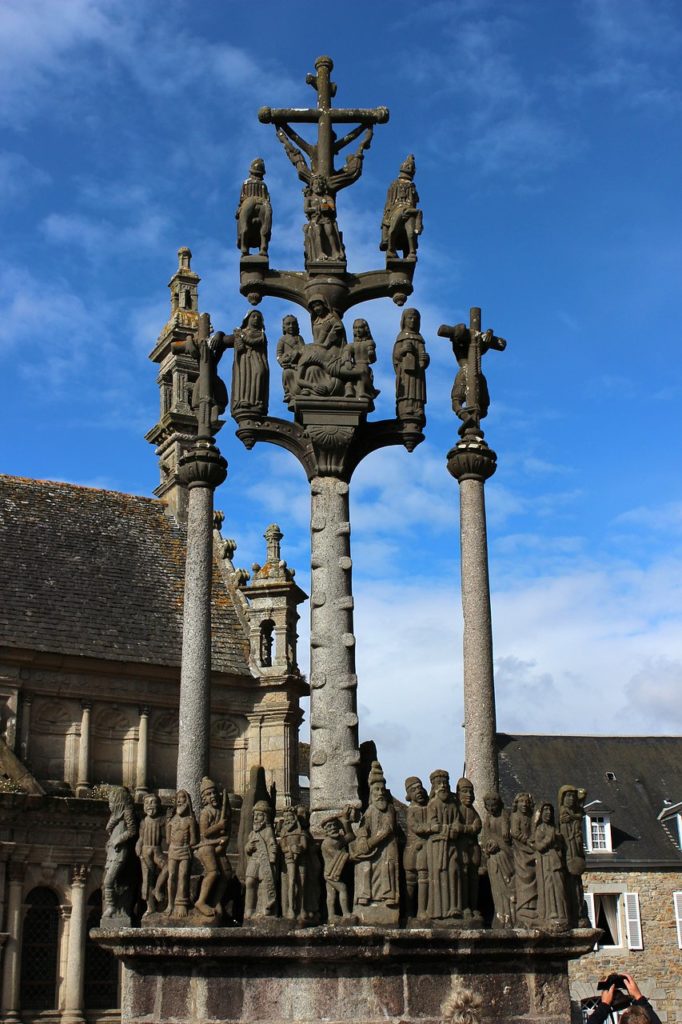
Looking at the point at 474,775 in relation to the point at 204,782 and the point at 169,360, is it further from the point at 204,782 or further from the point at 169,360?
the point at 169,360

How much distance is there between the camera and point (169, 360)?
35.4 meters

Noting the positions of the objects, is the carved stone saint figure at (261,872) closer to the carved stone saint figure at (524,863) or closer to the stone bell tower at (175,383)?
the carved stone saint figure at (524,863)

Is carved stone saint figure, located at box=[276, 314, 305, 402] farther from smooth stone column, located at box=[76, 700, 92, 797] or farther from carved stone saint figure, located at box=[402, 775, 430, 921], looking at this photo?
smooth stone column, located at box=[76, 700, 92, 797]

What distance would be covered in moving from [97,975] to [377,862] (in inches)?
639

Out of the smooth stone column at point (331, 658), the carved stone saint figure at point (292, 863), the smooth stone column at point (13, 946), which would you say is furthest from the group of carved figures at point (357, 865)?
the smooth stone column at point (13, 946)

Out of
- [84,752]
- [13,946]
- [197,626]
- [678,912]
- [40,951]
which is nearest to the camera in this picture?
[197,626]

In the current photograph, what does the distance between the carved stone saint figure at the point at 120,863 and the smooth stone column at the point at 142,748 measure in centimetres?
1549

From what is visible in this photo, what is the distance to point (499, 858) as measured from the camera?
1128 cm

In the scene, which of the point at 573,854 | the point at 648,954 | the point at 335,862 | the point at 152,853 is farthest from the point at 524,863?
the point at 648,954

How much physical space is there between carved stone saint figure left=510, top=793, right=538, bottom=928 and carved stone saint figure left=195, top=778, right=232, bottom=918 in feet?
8.07

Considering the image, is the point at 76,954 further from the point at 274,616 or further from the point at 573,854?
the point at 573,854

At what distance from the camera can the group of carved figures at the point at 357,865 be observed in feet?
35.1

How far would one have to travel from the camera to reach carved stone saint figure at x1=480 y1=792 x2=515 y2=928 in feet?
36.4

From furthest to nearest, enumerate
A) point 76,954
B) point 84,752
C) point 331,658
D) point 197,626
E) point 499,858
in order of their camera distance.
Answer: point 84,752, point 76,954, point 197,626, point 331,658, point 499,858
